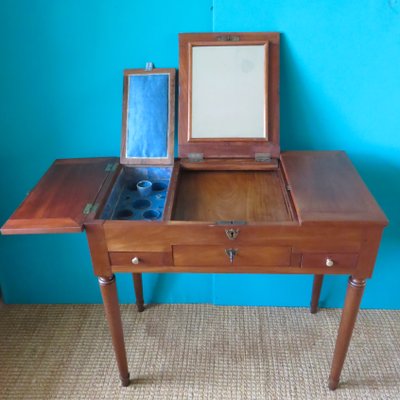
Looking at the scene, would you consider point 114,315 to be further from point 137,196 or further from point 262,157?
point 262,157

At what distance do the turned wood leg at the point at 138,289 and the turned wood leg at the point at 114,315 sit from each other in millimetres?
355

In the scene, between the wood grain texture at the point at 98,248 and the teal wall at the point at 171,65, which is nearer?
the wood grain texture at the point at 98,248

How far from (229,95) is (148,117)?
275 millimetres

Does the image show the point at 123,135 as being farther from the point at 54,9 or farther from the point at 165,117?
the point at 54,9

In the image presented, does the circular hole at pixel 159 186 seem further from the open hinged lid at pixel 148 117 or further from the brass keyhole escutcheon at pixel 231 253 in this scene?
the brass keyhole escutcheon at pixel 231 253

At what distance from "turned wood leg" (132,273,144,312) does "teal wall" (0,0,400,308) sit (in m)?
0.53

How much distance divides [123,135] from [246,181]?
434 mm

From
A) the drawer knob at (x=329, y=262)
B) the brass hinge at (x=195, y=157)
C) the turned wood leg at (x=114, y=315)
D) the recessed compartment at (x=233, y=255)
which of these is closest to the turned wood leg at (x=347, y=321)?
the drawer knob at (x=329, y=262)

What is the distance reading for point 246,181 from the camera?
4.37 ft

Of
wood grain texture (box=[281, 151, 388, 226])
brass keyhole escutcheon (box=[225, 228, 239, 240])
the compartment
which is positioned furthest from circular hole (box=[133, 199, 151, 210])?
wood grain texture (box=[281, 151, 388, 226])

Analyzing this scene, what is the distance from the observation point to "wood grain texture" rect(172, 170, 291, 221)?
3.91ft

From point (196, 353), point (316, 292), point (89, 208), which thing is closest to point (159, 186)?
point (89, 208)

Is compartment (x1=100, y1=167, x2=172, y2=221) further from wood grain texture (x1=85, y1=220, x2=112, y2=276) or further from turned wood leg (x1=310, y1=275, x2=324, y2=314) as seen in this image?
turned wood leg (x1=310, y1=275, x2=324, y2=314)

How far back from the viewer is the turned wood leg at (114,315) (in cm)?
122
